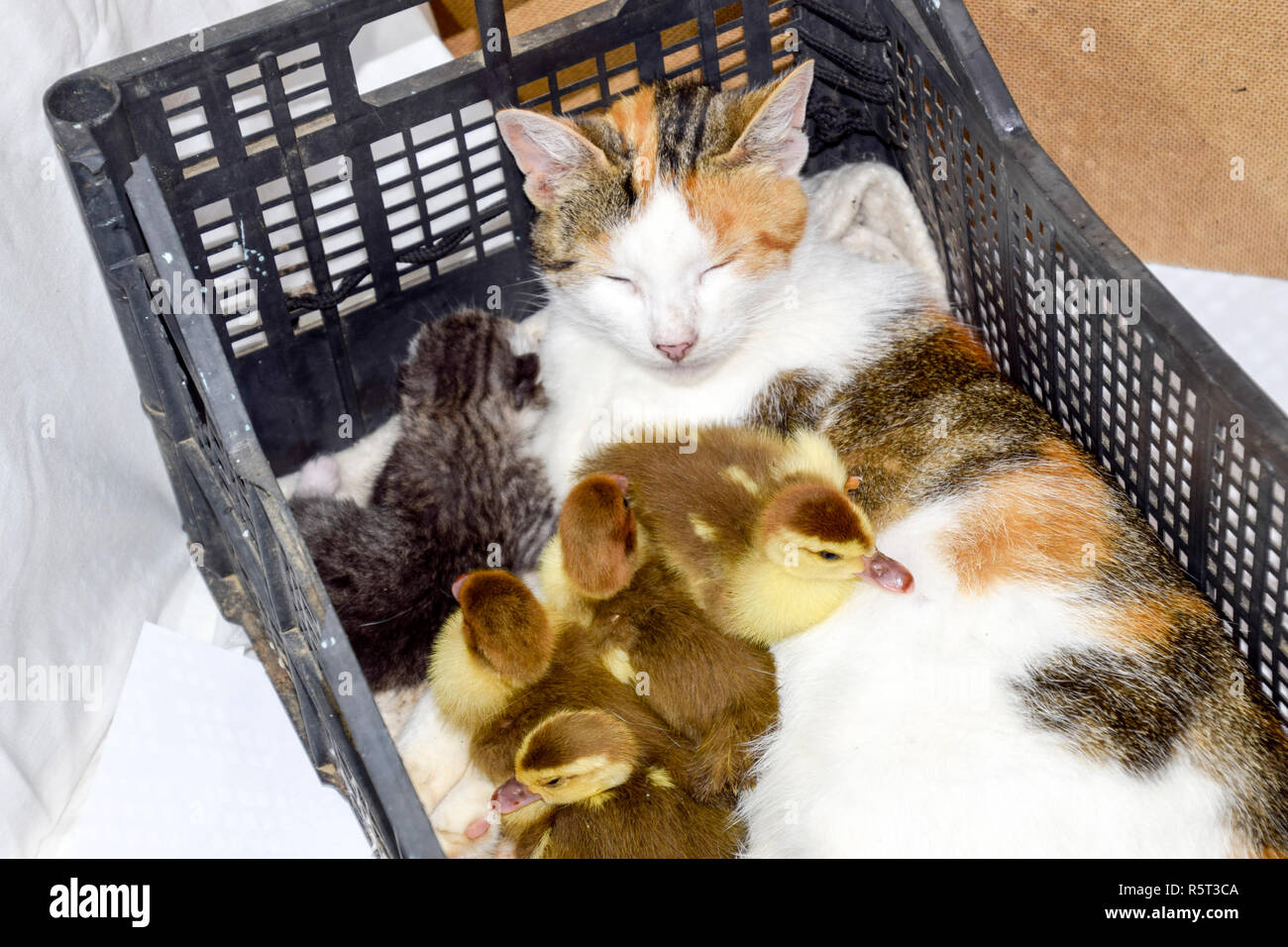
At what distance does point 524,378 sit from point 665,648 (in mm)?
542

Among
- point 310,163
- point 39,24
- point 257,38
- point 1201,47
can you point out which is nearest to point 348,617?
point 310,163

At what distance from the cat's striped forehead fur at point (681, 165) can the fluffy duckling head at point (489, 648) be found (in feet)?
1.51

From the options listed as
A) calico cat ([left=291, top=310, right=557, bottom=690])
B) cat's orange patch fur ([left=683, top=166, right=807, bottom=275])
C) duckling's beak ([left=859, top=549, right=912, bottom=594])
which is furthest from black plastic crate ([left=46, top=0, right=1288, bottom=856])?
duckling's beak ([left=859, top=549, right=912, bottom=594])

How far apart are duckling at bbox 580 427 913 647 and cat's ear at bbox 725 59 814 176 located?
1.17 ft

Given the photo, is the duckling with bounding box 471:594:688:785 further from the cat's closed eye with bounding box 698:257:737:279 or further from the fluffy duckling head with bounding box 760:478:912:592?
the cat's closed eye with bounding box 698:257:737:279

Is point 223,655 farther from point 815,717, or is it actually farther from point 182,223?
point 815,717

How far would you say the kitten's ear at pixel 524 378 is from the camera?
6.22ft

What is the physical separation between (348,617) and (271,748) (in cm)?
33

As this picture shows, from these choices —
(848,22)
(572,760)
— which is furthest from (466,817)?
(848,22)

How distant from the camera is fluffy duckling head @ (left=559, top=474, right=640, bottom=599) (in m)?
1.50

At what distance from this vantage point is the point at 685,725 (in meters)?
1.55

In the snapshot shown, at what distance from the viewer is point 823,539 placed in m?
1.40

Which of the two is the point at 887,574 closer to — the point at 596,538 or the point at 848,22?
the point at 596,538

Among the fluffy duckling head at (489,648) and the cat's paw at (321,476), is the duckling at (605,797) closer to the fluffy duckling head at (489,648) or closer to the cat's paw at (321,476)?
the fluffy duckling head at (489,648)
